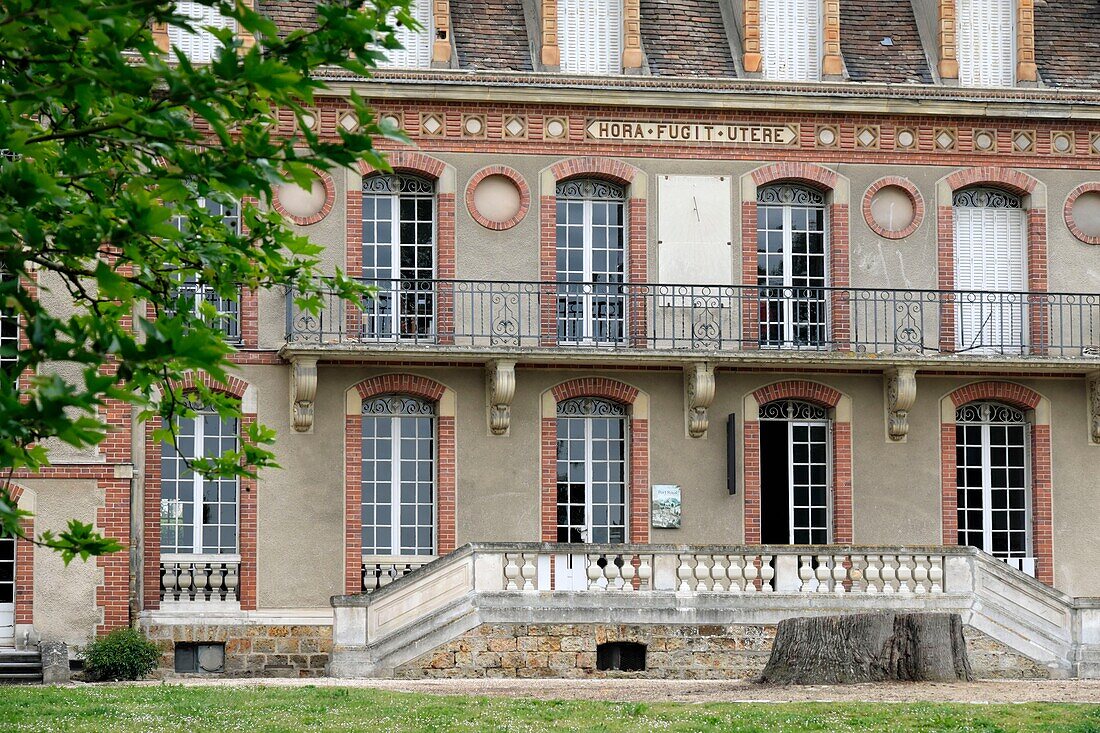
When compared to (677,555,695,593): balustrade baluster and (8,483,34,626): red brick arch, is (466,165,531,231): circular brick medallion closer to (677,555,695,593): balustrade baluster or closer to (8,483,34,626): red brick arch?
(677,555,695,593): balustrade baluster

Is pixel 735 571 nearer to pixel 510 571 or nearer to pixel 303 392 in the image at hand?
pixel 510 571

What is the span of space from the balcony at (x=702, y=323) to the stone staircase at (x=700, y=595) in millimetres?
3143

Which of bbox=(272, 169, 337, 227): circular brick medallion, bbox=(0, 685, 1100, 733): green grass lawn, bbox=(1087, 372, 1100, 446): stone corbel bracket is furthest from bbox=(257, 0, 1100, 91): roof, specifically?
bbox=(0, 685, 1100, 733): green grass lawn

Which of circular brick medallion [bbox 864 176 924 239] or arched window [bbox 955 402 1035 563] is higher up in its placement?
circular brick medallion [bbox 864 176 924 239]

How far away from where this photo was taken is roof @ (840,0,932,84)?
24578 millimetres

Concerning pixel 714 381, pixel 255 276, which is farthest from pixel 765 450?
pixel 255 276

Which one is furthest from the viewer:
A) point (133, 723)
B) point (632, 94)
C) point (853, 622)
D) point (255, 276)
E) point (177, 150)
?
point (632, 94)

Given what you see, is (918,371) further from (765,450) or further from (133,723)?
(133,723)

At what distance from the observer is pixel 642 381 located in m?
23.7

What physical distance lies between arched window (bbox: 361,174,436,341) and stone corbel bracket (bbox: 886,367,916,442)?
5807mm

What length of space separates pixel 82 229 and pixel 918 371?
16.6m

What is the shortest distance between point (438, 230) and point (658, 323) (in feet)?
9.74

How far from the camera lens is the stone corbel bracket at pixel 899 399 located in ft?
77.6

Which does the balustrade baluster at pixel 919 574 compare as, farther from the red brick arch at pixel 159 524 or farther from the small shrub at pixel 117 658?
the small shrub at pixel 117 658
